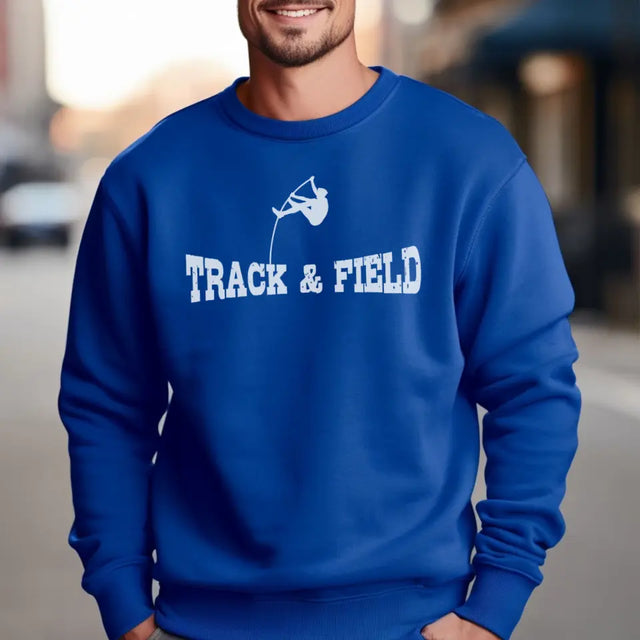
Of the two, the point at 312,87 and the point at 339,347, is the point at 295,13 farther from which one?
the point at 339,347

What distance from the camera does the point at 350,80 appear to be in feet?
6.52

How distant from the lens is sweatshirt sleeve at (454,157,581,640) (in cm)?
195

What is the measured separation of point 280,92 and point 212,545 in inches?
27.4

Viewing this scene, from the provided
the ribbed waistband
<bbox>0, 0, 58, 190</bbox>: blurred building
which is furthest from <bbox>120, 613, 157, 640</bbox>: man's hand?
<bbox>0, 0, 58, 190</bbox>: blurred building

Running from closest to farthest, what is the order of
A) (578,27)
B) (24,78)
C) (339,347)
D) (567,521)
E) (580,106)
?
1. (339,347)
2. (567,521)
3. (578,27)
4. (580,106)
5. (24,78)

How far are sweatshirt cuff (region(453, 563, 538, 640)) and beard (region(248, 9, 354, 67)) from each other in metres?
0.83

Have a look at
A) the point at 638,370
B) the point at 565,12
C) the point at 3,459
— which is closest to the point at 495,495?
the point at 3,459

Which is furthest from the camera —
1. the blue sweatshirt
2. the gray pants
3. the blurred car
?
the blurred car

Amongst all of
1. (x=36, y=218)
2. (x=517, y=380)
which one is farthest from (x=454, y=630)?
(x=36, y=218)

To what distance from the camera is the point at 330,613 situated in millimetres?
1906

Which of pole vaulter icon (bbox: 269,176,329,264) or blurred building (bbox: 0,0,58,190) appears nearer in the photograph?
Result: pole vaulter icon (bbox: 269,176,329,264)

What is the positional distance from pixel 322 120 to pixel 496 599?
0.78 meters

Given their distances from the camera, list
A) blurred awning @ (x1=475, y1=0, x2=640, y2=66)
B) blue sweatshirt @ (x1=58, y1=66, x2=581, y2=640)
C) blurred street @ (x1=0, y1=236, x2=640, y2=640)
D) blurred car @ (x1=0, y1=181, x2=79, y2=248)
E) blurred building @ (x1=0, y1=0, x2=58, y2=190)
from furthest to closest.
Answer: blurred building @ (x1=0, y1=0, x2=58, y2=190)
blurred car @ (x1=0, y1=181, x2=79, y2=248)
blurred awning @ (x1=475, y1=0, x2=640, y2=66)
blurred street @ (x1=0, y1=236, x2=640, y2=640)
blue sweatshirt @ (x1=58, y1=66, x2=581, y2=640)

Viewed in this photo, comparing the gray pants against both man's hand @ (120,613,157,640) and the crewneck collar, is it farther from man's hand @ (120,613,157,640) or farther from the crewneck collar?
the crewneck collar
